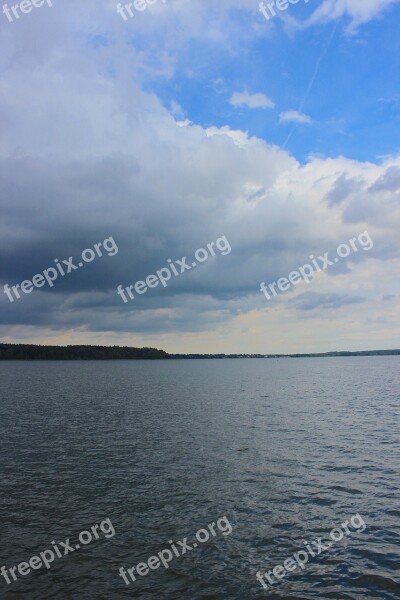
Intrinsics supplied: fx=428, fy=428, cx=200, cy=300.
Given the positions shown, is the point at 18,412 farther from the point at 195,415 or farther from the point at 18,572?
the point at 18,572

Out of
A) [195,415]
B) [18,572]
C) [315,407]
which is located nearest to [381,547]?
[18,572]

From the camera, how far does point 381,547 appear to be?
1820cm

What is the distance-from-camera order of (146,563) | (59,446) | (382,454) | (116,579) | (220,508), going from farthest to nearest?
1. (59,446)
2. (382,454)
3. (220,508)
4. (146,563)
5. (116,579)

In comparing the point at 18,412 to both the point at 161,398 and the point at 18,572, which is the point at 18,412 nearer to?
the point at 161,398

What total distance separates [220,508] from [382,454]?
1716 centimetres

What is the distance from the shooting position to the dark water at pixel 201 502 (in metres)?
15.8

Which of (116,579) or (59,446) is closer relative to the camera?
(116,579)

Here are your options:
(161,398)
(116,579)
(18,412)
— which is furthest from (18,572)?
(161,398)

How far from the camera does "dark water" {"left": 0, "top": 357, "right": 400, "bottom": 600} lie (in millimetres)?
15766

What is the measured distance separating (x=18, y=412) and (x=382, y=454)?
1756 inches

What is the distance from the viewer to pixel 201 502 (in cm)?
2317

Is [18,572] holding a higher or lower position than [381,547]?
higher

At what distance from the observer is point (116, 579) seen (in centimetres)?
1597

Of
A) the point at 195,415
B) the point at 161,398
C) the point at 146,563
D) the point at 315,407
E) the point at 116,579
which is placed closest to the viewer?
the point at 116,579
